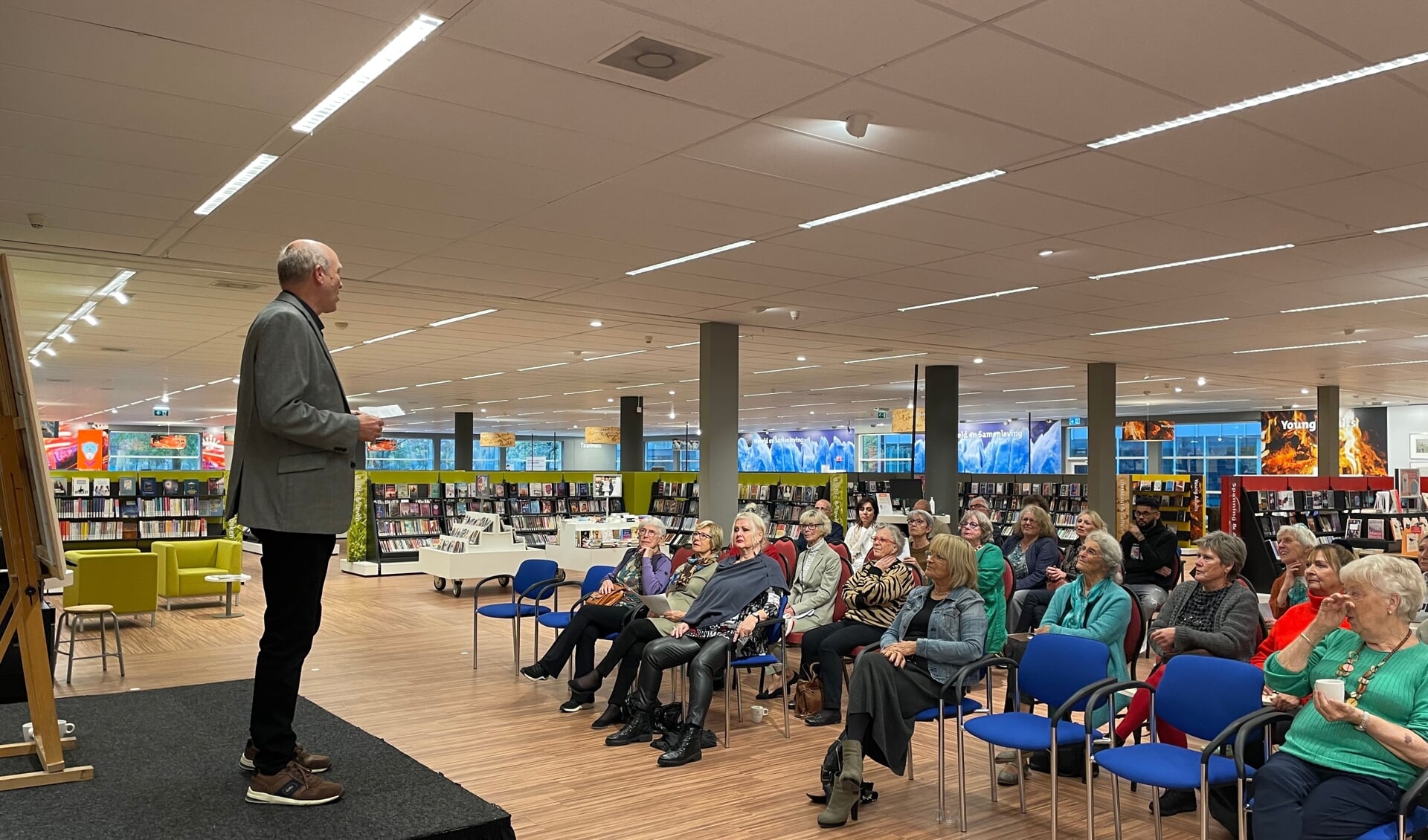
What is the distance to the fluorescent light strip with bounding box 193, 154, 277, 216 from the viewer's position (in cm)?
575

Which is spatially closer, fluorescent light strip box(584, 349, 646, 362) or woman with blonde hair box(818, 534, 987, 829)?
woman with blonde hair box(818, 534, 987, 829)

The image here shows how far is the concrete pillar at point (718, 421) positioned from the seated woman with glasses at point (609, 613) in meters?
4.23

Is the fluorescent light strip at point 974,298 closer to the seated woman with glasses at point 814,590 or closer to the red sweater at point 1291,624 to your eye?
the seated woman with glasses at point 814,590

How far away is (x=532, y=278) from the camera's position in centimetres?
912

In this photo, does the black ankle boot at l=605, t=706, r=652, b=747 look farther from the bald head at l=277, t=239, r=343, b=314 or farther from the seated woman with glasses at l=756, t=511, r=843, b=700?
the bald head at l=277, t=239, r=343, b=314

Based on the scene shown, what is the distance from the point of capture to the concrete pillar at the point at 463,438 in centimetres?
2723

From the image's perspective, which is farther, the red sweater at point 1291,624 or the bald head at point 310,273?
the red sweater at point 1291,624

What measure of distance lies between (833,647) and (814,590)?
0.73 m

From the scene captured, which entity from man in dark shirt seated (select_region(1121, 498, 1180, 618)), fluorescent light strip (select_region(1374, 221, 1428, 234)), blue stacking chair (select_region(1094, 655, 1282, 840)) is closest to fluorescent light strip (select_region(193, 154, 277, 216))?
blue stacking chair (select_region(1094, 655, 1282, 840))

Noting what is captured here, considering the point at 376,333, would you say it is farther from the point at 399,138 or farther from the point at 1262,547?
the point at 1262,547

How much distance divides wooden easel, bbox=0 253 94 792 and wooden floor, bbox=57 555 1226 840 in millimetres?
214

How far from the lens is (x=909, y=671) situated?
5004 mm

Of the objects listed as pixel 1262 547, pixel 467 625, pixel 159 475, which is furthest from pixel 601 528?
pixel 1262 547

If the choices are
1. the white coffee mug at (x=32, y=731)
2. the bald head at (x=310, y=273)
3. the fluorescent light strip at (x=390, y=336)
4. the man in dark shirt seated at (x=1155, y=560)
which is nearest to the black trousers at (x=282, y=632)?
the bald head at (x=310, y=273)
